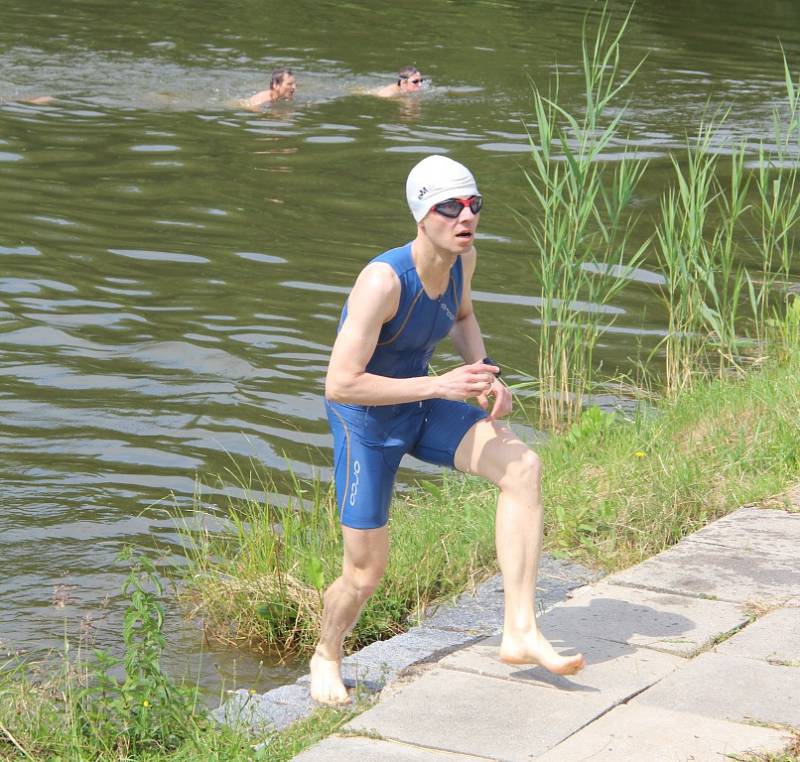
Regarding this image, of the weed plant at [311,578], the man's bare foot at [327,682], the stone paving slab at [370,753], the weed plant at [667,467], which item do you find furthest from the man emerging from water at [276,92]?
the stone paving slab at [370,753]

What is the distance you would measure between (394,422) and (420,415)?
0.10m

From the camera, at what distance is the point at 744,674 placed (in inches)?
167

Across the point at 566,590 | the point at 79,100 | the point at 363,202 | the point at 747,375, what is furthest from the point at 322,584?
the point at 79,100

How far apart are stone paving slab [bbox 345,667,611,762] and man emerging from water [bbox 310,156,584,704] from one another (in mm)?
109

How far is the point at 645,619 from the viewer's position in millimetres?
4773

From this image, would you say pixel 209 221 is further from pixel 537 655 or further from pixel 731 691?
pixel 731 691

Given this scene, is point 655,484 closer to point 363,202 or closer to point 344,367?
point 344,367

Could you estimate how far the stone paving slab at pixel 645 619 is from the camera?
4594 millimetres

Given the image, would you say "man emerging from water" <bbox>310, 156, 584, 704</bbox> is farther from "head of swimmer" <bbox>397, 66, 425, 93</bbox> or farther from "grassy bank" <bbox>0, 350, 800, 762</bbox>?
"head of swimmer" <bbox>397, 66, 425, 93</bbox>

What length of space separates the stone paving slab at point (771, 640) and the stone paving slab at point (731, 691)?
53mm

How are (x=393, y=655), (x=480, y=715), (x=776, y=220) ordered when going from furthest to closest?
(x=776, y=220)
(x=393, y=655)
(x=480, y=715)

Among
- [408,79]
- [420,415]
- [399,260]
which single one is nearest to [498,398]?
[420,415]

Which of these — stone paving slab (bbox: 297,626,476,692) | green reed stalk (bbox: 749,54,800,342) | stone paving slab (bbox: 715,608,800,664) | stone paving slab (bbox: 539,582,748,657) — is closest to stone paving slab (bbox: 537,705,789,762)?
stone paving slab (bbox: 715,608,800,664)

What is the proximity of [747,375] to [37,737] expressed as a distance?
16.3 feet
